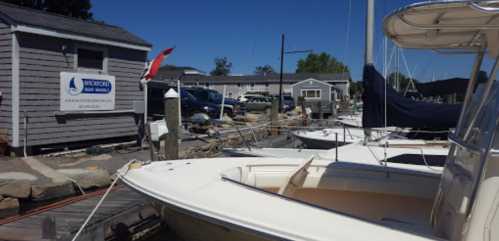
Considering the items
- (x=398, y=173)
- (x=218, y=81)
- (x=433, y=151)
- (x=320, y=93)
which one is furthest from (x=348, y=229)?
(x=218, y=81)

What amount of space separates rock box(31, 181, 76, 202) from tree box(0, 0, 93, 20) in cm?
2731

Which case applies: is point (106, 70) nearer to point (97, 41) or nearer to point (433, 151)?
point (97, 41)

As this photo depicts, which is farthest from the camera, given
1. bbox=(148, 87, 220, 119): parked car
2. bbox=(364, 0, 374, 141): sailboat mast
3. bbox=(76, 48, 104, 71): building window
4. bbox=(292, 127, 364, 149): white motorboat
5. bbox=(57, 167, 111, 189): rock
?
bbox=(148, 87, 220, 119): parked car

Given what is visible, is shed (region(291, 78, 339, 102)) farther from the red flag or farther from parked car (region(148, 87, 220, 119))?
the red flag

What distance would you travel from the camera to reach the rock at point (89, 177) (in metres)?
7.97

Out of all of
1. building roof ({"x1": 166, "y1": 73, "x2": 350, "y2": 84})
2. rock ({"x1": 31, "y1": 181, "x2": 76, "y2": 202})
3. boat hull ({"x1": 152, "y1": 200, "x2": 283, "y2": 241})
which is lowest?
rock ({"x1": 31, "y1": 181, "x2": 76, "y2": 202})

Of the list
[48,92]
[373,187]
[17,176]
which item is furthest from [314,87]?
[373,187]

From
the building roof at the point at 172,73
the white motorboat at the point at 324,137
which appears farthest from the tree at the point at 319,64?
the white motorboat at the point at 324,137

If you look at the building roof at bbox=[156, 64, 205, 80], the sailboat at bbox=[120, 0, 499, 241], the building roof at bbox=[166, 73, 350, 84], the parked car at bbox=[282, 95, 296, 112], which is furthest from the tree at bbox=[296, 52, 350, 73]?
the sailboat at bbox=[120, 0, 499, 241]

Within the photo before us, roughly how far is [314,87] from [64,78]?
40.4m

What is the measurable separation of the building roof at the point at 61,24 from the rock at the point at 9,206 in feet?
13.6

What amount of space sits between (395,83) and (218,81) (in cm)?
4638

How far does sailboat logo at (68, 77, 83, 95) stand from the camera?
10.5 m

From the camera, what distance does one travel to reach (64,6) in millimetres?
32188
